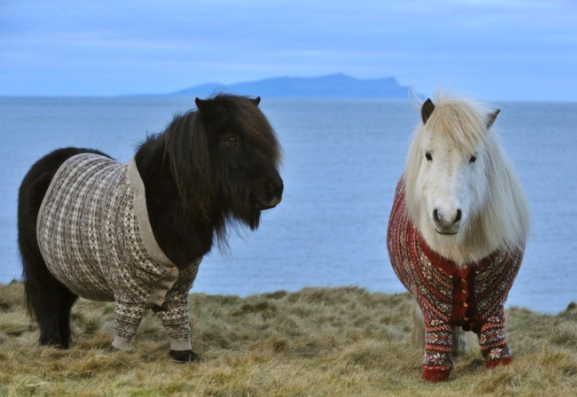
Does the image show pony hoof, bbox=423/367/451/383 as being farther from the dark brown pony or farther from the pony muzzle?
the dark brown pony

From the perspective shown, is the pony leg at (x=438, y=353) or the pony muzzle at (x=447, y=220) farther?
the pony leg at (x=438, y=353)

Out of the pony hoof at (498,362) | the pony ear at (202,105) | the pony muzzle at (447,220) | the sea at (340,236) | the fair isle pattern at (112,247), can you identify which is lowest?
the sea at (340,236)

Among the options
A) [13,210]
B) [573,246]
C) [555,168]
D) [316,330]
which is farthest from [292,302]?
[555,168]

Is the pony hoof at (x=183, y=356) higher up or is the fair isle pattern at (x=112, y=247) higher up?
the fair isle pattern at (x=112, y=247)

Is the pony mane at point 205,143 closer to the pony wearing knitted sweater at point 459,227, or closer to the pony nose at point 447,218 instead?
the pony wearing knitted sweater at point 459,227

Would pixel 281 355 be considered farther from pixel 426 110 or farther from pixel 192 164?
pixel 426 110

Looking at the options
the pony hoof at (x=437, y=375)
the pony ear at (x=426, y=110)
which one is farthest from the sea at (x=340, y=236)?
the pony hoof at (x=437, y=375)

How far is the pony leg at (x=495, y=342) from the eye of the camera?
4707 mm

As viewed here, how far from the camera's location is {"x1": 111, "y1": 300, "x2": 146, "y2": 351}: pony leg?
5.10 metres

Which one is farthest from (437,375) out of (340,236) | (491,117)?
(340,236)

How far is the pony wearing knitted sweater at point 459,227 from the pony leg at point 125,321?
4.72 ft

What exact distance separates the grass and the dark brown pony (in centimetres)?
45

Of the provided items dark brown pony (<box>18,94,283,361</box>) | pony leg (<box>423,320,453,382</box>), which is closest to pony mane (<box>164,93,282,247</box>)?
dark brown pony (<box>18,94,283,361</box>)

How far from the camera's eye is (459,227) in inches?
162
